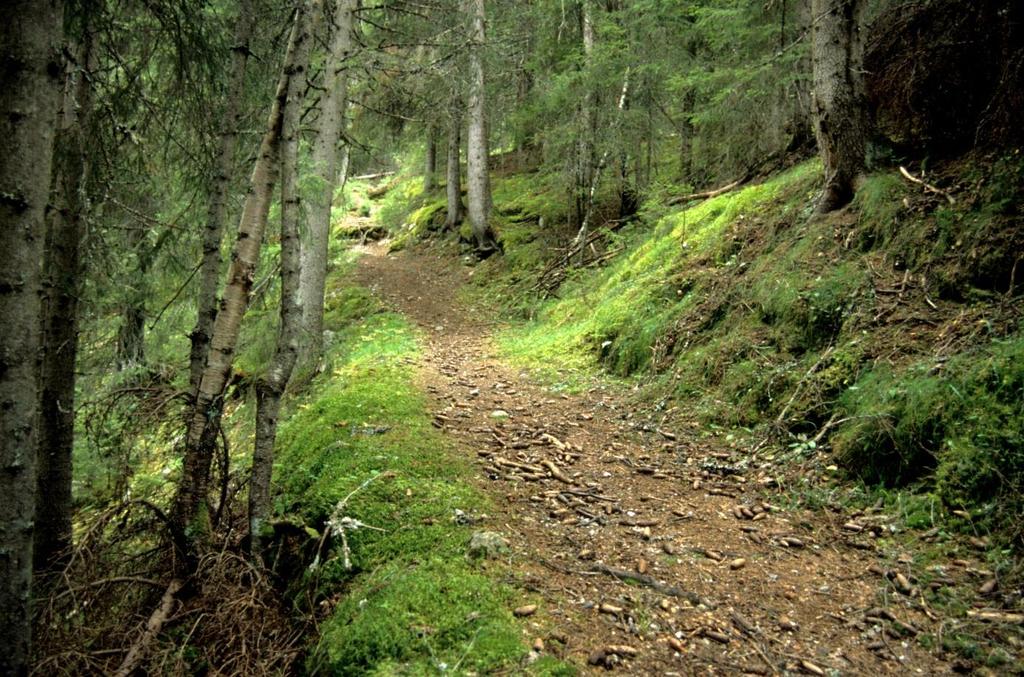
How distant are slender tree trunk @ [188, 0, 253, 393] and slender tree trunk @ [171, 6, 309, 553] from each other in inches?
32.3

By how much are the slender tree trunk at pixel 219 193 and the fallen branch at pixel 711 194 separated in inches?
339

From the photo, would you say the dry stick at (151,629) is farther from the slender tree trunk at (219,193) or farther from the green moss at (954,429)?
the green moss at (954,429)

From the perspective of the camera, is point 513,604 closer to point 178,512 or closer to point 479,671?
point 479,671

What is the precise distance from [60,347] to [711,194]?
10.2 m

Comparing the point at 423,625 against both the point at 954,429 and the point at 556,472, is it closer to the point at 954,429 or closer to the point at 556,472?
the point at 556,472

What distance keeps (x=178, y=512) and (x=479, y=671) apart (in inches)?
88.2

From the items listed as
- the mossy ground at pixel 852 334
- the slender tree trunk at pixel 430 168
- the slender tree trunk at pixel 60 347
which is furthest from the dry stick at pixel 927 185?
the slender tree trunk at pixel 430 168

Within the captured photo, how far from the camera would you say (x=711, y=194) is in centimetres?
1116

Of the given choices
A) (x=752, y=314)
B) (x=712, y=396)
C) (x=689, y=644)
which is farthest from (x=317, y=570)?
(x=752, y=314)

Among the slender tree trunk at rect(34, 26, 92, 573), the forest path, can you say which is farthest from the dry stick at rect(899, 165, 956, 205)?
the slender tree trunk at rect(34, 26, 92, 573)

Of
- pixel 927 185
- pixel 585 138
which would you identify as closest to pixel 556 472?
pixel 927 185

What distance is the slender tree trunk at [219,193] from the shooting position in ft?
15.0

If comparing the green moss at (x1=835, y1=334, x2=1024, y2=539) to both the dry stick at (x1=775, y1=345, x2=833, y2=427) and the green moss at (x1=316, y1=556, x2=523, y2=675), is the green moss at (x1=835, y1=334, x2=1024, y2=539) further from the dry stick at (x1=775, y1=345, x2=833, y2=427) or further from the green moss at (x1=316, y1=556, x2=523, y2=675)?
the green moss at (x1=316, y1=556, x2=523, y2=675)

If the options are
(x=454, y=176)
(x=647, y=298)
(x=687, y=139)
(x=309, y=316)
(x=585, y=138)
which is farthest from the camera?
(x=454, y=176)
